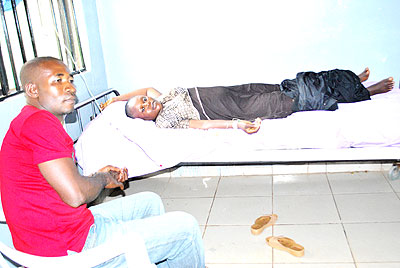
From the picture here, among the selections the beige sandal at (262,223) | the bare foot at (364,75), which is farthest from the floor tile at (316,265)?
the bare foot at (364,75)

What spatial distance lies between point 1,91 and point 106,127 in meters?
0.74

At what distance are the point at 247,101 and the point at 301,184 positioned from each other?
80 cm

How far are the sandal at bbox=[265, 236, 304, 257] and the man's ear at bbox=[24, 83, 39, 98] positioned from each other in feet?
5.10

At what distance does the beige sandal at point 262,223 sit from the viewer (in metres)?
2.45

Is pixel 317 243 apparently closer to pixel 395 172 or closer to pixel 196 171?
pixel 395 172

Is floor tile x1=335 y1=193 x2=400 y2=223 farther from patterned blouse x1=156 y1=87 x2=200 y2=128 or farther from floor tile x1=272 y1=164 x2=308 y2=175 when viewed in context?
patterned blouse x1=156 y1=87 x2=200 y2=128

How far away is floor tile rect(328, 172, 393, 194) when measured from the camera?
9.63ft

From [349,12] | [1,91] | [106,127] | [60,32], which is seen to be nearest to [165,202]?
[106,127]

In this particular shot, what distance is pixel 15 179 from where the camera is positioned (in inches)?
51.6

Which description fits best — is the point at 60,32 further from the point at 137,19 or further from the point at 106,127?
the point at 106,127

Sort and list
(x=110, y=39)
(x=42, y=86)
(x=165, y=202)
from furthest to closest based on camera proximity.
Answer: (x=110, y=39)
(x=165, y=202)
(x=42, y=86)

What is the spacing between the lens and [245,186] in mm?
3189

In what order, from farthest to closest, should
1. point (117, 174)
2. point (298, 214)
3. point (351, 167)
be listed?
point (351, 167) < point (298, 214) < point (117, 174)

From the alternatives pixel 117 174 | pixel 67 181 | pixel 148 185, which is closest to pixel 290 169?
pixel 148 185
